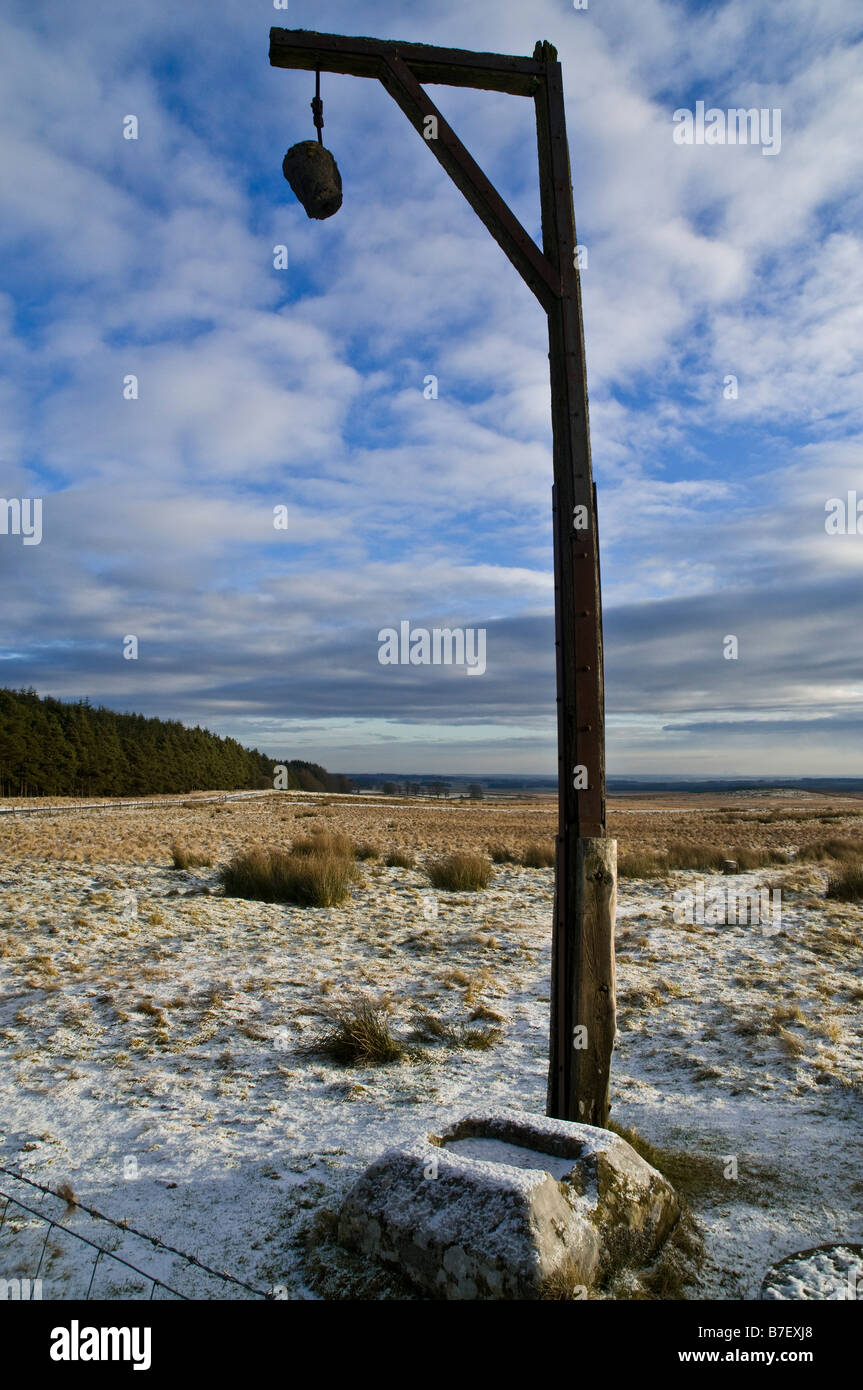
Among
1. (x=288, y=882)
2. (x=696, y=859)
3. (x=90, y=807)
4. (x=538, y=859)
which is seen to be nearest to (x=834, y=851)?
(x=696, y=859)

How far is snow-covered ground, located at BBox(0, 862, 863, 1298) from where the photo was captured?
3441 mm

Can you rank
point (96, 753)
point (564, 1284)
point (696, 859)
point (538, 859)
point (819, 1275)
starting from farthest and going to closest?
point (96, 753), point (696, 859), point (538, 859), point (819, 1275), point (564, 1284)

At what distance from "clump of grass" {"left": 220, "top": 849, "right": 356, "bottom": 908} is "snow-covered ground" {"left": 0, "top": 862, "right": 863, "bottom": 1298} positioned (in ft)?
2.85

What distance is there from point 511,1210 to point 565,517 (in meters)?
3.37

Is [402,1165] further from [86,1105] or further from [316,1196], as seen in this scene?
[86,1105]

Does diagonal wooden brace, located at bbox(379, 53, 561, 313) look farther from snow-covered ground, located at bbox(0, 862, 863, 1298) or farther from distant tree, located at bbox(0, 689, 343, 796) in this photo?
distant tree, located at bbox(0, 689, 343, 796)

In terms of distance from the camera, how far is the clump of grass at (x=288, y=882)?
37.9 feet

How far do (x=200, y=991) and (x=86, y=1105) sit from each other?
92.4 inches

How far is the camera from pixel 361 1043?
5535 millimetres

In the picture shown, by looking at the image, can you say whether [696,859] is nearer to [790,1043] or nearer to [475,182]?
[790,1043]

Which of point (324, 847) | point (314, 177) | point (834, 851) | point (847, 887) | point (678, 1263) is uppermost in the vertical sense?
point (314, 177)

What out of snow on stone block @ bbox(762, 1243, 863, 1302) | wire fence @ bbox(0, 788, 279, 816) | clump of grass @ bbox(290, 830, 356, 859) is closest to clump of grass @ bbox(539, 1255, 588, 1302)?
snow on stone block @ bbox(762, 1243, 863, 1302)

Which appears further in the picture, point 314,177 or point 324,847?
point 324,847
